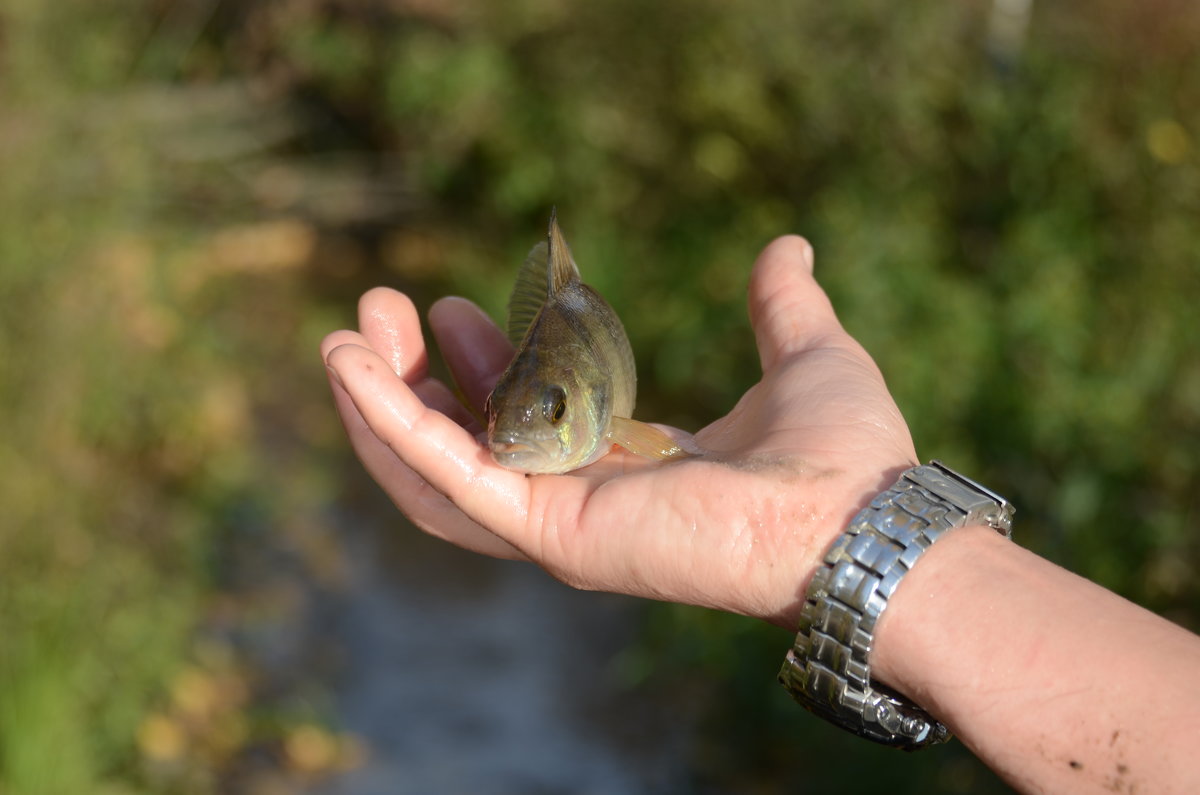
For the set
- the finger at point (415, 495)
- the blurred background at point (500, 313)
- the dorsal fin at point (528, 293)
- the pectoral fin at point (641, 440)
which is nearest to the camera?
Result: the pectoral fin at point (641, 440)

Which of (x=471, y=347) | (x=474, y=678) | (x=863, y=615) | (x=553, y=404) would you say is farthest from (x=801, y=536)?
(x=474, y=678)

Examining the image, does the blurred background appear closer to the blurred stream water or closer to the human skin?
the blurred stream water

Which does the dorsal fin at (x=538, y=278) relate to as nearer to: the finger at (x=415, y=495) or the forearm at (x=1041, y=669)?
the finger at (x=415, y=495)

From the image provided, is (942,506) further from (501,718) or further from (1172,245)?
(1172,245)

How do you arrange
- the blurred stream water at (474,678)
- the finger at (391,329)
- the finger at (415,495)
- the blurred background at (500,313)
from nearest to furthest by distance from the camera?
the finger at (415,495)
the finger at (391,329)
the blurred background at (500,313)
the blurred stream water at (474,678)

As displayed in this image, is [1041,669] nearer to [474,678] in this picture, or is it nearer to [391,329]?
[391,329]

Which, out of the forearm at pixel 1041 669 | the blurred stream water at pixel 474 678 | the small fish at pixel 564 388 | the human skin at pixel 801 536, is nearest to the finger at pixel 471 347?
the human skin at pixel 801 536

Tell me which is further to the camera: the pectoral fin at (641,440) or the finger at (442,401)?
the finger at (442,401)
